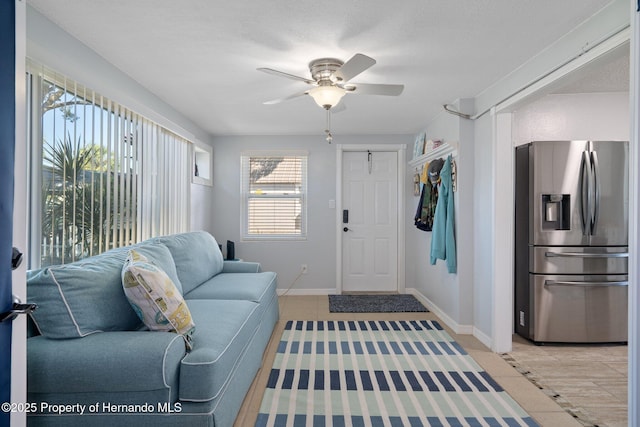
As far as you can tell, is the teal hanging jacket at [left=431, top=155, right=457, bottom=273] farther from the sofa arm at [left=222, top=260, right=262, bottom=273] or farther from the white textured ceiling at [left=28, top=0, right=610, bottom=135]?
the sofa arm at [left=222, top=260, right=262, bottom=273]

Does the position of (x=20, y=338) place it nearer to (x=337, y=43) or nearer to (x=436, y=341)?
(x=337, y=43)

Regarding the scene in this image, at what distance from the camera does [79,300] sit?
175 cm

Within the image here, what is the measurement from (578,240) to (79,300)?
12.1 feet

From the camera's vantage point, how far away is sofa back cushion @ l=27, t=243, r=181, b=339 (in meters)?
1.69

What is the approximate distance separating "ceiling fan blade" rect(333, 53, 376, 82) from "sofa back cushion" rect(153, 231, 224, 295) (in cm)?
192

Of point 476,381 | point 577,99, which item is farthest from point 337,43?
point 577,99

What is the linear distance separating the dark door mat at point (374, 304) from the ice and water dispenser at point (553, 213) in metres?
1.74

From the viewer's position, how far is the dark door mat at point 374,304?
4355 millimetres

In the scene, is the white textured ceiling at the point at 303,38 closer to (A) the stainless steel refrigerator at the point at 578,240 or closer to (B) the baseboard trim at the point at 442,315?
(A) the stainless steel refrigerator at the point at 578,240

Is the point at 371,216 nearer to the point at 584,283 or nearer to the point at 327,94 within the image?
the point at 584,283

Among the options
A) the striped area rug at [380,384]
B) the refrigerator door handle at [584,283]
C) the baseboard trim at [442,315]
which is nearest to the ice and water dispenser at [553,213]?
the refrigerator door handle at [584,283]

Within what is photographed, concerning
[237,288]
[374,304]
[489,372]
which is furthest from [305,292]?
Result: [489,372]

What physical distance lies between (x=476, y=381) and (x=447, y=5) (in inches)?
93.9

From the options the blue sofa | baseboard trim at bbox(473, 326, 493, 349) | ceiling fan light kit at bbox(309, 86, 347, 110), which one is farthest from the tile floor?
ceiling fan light kit at bbox(309, 86, 347, 110)
